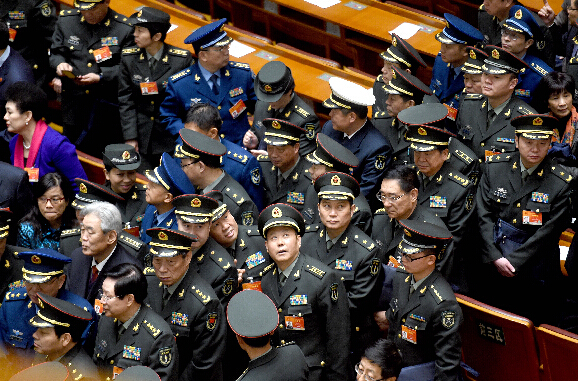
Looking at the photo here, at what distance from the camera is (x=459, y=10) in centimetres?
736

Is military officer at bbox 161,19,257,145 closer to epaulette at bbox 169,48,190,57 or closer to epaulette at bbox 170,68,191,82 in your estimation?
epaulette at bbox 170,68,191,82

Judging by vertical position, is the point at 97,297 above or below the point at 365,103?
below

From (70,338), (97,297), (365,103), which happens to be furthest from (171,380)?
(365,103)

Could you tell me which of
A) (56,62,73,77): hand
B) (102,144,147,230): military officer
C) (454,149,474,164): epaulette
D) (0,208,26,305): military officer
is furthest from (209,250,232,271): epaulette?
(56,62,73,77): hand

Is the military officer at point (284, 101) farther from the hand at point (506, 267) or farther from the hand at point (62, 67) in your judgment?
the hand at point (62, 67)

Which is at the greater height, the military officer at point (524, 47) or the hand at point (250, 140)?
the military officer at point (524, 47)

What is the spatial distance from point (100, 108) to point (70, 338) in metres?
3.09

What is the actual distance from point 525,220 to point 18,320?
10.0 ft

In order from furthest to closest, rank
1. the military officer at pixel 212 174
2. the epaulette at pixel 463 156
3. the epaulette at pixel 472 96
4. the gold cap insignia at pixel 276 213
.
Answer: the epaulette at pixel 472 96 < the epaulette at pixel 463 156 < the military officer at pixel 212 174 < the gold cap insignia at pixel 276 213

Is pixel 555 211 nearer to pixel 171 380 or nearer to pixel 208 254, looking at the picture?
pixel 208 254

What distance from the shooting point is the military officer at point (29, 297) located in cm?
414

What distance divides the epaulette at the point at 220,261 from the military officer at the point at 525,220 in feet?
5.31

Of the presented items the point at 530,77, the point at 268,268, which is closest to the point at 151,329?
the point at 268,268

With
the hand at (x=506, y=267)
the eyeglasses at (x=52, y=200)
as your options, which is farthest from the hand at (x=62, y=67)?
the hand at (x=506, y=267)
